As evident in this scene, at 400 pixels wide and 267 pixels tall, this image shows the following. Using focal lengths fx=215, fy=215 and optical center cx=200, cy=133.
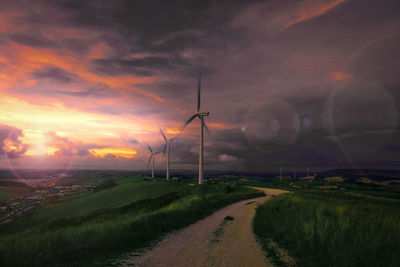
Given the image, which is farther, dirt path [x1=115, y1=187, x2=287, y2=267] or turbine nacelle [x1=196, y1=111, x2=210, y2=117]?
turbine nacelle [x1=196, y1=111, x2=210, y2=117]

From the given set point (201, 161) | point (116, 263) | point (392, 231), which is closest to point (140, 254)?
point (116, 263)

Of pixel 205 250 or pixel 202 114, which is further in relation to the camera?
pixel 202 114

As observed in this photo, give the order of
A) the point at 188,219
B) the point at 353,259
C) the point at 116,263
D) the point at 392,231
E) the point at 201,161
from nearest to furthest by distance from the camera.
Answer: the point at 353,259, the point at 116,263, the point at 392,231, the point at 188,219, the point at 201,161

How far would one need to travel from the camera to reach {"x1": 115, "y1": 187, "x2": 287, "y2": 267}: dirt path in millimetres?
9680

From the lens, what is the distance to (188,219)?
19.6 m

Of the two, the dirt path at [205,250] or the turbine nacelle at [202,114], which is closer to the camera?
the dirt path at [205,250]

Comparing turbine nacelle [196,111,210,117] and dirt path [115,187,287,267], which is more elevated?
turbine nacelle [196,111,210,117]

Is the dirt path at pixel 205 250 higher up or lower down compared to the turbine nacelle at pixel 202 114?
lower down

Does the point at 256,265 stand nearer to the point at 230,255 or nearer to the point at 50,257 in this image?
the point at 230,255

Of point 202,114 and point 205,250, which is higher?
point 202,114

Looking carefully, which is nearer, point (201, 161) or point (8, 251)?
point (8, 251)

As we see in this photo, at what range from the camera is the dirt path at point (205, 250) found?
31.8 ft

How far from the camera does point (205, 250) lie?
449 inches

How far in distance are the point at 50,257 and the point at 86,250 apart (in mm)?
1526
